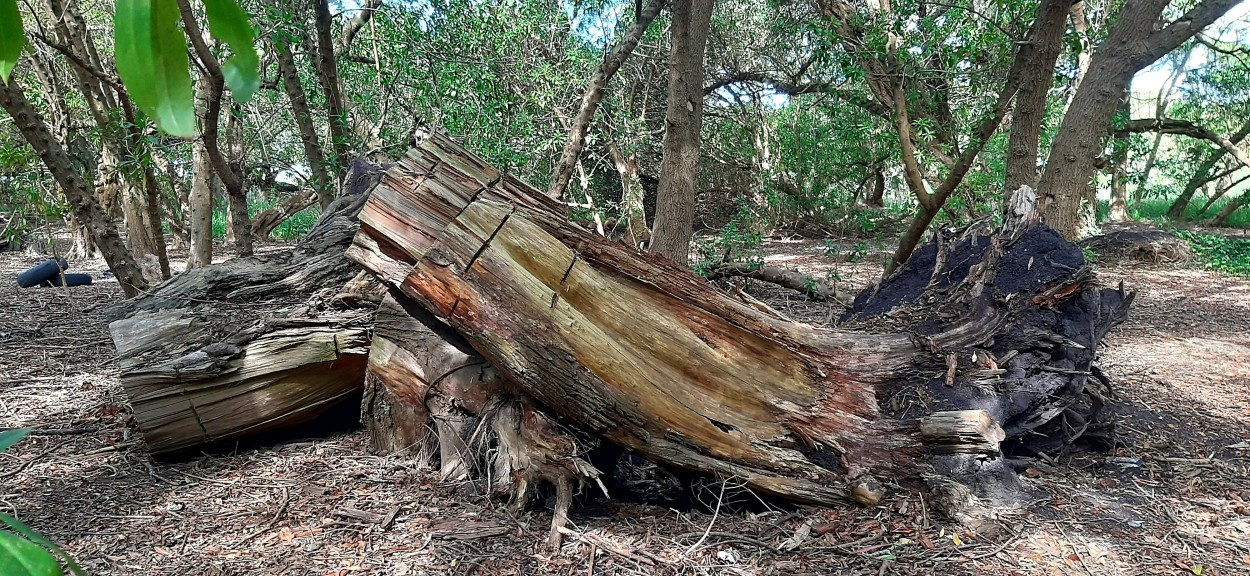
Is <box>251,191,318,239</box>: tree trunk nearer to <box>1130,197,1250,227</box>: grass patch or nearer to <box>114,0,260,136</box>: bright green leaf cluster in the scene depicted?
<box>114,0,260,136</box>: bright green leaf cluster

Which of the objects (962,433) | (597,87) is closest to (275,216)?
(597,87)

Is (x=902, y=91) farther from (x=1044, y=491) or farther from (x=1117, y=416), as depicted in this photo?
(x=1044, y=491)

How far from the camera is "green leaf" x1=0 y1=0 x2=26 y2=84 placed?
52cm

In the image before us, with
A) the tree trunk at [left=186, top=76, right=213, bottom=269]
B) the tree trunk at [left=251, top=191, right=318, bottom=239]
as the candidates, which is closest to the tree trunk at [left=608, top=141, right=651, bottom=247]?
the tree trunk at [left=186, top=76, right=213, bottom=269]

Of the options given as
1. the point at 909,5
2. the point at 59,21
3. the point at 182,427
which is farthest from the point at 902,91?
the point at 59,21

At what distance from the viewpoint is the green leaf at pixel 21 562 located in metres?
0.50

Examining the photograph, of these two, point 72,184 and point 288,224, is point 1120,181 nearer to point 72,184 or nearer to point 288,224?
point 288,224

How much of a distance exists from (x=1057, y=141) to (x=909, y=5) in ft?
7.53

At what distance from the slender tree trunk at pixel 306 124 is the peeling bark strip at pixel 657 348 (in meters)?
3.36

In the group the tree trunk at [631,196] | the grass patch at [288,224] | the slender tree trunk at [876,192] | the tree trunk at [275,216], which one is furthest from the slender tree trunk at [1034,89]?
the tree trunk at [275,216]

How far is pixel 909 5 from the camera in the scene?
654 cm

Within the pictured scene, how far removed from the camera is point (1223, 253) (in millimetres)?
9320

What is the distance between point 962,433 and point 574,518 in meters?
1.49

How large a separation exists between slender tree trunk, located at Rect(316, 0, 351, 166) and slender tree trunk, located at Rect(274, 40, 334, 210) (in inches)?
6.5
